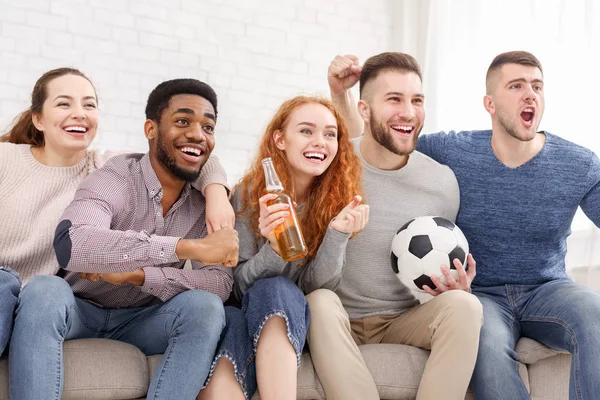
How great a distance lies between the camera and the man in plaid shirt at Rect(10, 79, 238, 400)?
5.71ft

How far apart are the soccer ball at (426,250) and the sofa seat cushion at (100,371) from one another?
0.79 m

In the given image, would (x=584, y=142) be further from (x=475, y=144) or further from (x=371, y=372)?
(x=371, y=372)

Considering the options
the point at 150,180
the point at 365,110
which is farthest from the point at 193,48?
the point at 150,180

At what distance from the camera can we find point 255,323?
1883 millimetres

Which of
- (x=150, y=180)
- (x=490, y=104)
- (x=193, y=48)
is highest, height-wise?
(x=193, y=48)

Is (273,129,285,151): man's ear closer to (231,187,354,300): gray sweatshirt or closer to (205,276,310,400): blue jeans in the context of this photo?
(231,187,354,300): gray sweatshirt

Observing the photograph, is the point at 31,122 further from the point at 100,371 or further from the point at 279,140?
the point at 100,371

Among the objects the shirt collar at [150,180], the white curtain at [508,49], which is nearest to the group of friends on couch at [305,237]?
the shirt collar at [150,180]

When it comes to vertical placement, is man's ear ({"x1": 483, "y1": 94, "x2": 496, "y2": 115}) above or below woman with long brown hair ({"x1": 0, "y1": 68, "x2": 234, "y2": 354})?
above

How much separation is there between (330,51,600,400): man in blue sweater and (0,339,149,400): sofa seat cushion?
34.7 inches

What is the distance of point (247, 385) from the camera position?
73.0 inches

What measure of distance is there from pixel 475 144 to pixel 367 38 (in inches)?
83.9

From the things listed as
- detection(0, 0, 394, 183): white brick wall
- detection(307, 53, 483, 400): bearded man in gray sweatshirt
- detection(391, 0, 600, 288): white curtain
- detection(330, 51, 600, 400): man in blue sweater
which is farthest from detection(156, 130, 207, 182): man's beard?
detection(391, 0, 600, 288): white curtain

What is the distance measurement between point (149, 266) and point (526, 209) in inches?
46.5
